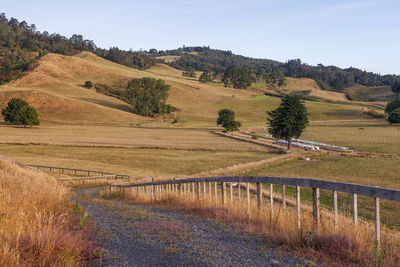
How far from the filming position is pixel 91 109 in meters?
125

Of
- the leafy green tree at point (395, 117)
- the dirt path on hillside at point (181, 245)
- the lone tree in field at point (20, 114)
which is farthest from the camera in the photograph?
the leafy green tree at point (395, 117)

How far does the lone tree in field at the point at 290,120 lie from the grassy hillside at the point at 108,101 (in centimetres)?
5000

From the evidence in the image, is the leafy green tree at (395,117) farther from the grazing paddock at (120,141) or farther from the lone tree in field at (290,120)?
the grazing paddock at (120,141)

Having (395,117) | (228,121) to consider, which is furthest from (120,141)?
(395,117)

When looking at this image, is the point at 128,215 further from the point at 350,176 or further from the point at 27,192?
the point at 350,176

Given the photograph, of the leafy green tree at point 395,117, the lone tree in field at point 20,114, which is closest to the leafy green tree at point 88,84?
the lone tree in field at point 20,114

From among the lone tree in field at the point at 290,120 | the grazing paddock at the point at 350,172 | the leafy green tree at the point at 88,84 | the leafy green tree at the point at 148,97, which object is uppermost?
the leafy green tree at the point at 88,84

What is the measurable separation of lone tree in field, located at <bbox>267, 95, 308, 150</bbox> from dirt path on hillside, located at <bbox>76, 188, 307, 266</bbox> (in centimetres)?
5826

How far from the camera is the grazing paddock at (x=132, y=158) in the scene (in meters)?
46.2

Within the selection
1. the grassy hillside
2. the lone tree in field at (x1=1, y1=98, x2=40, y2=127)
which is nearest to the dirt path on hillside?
the lone tree in field at (x1=1, y1=98, x2=40, y2=127)

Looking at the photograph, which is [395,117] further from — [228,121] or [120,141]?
[120,141]

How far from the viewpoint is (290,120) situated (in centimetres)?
6606

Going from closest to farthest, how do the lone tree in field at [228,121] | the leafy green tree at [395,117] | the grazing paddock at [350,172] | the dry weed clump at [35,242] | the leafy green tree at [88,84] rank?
the dry weed clump at [35,242] → the grazing paddock at [350,172] → the lone tree in field at [228,121] → the leafy green tree at [395,117] → the leafy green tree at [88,84]

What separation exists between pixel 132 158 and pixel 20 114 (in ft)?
179
